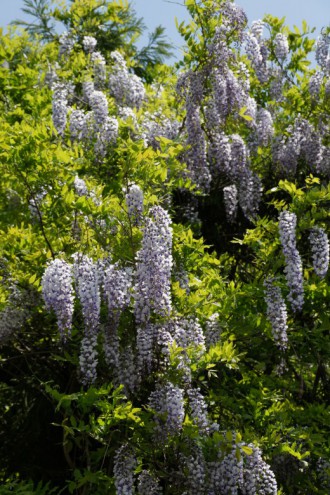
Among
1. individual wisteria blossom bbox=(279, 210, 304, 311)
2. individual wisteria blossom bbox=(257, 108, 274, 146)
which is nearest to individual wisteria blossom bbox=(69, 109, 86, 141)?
individual wisteria blossom bbox=(257, 108, 274, 146)

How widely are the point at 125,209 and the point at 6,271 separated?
105 cm

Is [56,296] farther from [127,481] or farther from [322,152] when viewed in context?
[322,152]

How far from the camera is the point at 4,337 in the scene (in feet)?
18.1

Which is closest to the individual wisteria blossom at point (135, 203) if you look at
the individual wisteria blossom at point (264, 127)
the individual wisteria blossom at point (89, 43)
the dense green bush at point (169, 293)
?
the dense green bush at point (169, 293)

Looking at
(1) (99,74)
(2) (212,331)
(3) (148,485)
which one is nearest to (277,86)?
(1) (99,74)

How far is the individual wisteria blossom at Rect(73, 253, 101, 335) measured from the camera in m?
4.91

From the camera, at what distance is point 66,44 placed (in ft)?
32.8

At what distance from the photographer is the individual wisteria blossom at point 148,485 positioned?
16.1 ft

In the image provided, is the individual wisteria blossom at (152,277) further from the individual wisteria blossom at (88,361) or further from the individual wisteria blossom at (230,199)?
the individual wisteria blossom at (230,199)

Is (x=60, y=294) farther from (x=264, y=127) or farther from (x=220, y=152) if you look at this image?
(x=264, y=127)

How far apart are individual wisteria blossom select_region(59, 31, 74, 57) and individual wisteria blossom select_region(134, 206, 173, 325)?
5556 mm

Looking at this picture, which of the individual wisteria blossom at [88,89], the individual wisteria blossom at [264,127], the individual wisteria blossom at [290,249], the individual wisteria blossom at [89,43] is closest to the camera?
the individual wisteria blossom at [290,249]

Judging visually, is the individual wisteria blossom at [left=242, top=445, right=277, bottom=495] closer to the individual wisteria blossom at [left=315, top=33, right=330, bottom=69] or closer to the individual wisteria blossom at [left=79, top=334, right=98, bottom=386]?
the individual wisteria blossom at [left=79, top=334, right=98, bottom=386]

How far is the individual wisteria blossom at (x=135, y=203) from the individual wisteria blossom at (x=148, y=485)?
5.40 feet
